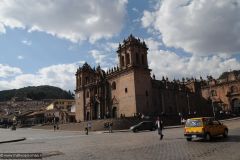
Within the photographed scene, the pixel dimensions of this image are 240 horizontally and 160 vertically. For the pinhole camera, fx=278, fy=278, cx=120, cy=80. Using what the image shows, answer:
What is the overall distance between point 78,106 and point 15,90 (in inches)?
5783

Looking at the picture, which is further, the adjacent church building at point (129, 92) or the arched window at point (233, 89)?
the arched window at point (233, 89)

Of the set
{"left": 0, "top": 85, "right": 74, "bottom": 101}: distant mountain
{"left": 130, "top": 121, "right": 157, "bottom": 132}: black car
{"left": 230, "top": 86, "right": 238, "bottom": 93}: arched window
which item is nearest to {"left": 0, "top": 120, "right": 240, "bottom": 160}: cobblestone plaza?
{"left": 130, "top": 121, "right": 157, "bottom": 132}: black car

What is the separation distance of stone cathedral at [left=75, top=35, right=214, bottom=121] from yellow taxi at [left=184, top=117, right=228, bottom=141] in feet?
92.4

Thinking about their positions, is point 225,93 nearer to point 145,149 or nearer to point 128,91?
point 128,91

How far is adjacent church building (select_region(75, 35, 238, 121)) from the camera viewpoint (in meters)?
47.5

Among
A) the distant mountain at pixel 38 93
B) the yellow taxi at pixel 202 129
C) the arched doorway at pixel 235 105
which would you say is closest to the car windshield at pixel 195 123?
the yellow taxi at pixel 202 129

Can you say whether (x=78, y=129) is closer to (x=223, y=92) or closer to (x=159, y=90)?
(x=159, y=90)

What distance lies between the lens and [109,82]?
54.5 m

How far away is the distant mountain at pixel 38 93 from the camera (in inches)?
6727

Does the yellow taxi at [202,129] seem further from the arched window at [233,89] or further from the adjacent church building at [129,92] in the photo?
the arched window at [233,89]

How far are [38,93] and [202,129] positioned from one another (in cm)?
16475

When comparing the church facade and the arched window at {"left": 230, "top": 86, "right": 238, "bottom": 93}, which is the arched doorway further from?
the arched window at {"left": 230, "top": 86, "right": 238, "bottom": 93}

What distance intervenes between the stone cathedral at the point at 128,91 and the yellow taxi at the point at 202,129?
1109 inches

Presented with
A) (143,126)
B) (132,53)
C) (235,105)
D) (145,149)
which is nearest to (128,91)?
(132,53)
